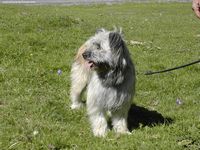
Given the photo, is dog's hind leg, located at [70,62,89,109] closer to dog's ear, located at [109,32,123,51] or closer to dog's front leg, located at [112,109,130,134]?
dog's front leg, located at [112,109,130,134]

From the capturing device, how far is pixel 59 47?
14.0 metres

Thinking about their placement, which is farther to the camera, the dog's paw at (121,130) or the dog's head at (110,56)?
the dog's paw at (121,130)

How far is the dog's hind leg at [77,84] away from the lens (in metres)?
9.13

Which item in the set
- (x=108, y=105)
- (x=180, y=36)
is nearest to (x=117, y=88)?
(x=108, y=105)

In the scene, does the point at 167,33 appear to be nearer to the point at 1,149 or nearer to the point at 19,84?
the point at 19,84

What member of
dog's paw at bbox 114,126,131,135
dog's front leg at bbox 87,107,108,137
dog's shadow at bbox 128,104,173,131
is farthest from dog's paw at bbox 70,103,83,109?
dog's paw at bbox 114,126,131,135

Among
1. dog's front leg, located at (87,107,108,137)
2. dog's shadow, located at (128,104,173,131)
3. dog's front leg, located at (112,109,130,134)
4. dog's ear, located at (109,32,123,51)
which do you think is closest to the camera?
dog's ear, located at (109,32,123,51)

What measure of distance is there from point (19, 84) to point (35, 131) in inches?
116

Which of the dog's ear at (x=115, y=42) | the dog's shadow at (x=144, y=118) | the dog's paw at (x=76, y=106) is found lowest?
the dog's shadow at (x=144, y=118)

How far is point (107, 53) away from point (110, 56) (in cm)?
10

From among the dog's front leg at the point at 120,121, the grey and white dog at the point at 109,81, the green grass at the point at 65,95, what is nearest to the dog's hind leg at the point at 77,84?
the green grass at the point at 65,95

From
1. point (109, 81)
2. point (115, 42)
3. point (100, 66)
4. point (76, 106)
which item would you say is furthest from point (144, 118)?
point (115, 42)

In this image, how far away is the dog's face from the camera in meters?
7.39

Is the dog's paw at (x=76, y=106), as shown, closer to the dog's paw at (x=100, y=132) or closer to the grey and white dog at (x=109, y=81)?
the grey and white dog at (x=109, y=81)
